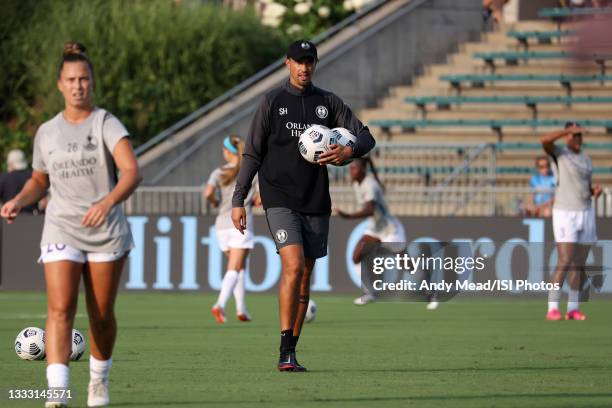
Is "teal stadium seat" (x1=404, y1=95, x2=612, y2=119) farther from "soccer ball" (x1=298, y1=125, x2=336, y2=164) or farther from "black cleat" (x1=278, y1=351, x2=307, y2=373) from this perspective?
"black cleat" (x1=278, y1=351, x2=307, y2=373)

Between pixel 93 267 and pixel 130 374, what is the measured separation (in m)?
2.72

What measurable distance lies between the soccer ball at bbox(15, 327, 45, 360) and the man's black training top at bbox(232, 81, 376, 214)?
6.87ft

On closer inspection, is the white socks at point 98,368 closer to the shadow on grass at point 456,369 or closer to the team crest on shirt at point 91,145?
the team crest on shirt at point 91,145

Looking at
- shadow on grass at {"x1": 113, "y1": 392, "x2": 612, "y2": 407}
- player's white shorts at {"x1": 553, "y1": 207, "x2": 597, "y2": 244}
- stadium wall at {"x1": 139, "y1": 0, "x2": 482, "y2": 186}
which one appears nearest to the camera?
shadow on grass at {"x1": 113, "y1": 392, "x2": 612, "y2": 407}

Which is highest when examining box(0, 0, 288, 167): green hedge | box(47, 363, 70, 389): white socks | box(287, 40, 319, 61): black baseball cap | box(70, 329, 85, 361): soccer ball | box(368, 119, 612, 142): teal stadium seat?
box(0, 0, 288, 167): green hedge

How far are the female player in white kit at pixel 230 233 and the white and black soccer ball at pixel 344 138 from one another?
21.0 feet

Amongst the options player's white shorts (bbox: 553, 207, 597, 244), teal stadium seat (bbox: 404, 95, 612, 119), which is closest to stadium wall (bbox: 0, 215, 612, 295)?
player's white shorts (bbox: 553, 207, 597, 244)

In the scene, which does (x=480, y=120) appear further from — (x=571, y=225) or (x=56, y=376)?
(x=56, y=376)

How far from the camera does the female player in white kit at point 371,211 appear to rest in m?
20.8

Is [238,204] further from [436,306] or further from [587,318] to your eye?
[436,306]

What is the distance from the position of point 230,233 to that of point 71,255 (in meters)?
9.80

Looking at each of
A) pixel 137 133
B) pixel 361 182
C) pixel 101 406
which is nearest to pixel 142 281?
pixel 361 182

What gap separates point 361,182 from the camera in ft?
68.7

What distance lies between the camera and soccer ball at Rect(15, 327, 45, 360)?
38.9 feet
